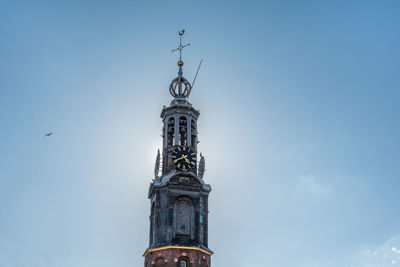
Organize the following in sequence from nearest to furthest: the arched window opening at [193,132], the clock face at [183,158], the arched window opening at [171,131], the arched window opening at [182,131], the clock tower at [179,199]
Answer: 1. the clock tower at [179,199]
2. the clock face at [183,158]
3. the arched window opening at [193,132]
4. the arched window opening at [182,131]
5. the arched window opening at [171,131]

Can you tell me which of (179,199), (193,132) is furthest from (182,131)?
(179,199)

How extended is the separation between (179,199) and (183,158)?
6364 millimetres

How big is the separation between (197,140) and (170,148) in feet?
15.7

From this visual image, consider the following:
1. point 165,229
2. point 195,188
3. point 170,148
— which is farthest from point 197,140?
point 165,229

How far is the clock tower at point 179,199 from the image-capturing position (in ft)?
232

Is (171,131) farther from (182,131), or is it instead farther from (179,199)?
(179,199)

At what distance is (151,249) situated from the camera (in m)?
71.0

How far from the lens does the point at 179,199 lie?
74938 millimetres

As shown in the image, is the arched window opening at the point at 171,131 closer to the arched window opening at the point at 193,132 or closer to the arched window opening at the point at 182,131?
the arched window opening at the point at 182,131

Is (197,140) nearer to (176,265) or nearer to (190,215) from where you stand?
(190,215)

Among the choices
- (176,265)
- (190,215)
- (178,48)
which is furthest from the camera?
(178,48)

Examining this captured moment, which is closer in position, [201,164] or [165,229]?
[165,229]

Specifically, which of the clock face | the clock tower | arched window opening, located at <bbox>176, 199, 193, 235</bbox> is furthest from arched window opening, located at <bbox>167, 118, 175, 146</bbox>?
arched window opening, located at <bbox>176, 199, 193, 235</bbox>

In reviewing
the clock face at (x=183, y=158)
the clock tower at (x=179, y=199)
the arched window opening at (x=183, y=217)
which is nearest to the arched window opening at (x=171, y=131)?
the clock tower at (x=179, y=199)
